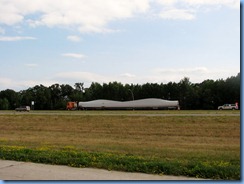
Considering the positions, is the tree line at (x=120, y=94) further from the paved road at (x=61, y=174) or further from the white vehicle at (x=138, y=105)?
the paved road at (x=61, y=174)

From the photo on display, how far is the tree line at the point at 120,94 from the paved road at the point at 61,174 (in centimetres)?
9936

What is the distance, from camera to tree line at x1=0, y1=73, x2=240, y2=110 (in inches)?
4183

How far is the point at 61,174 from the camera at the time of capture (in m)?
7.26

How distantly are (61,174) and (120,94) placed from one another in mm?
126497

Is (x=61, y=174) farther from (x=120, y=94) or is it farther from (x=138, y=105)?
(x=120, y=94)

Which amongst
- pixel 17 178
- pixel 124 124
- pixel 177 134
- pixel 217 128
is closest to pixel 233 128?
pixel 217 128

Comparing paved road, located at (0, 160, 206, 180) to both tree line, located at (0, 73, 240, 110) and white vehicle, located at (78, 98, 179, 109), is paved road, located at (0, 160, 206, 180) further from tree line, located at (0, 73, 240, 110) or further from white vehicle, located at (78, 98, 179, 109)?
tree line, located at (0, 73, 240, 110)

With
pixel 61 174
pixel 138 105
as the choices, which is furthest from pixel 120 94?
pixel 61 174

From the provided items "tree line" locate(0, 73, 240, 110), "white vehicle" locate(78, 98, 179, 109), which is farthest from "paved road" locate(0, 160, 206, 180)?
"tree line" locate(0, 73, 240, 110)

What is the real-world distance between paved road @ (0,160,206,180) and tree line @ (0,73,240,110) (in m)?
99.4

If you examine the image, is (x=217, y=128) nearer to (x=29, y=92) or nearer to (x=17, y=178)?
(x=17, y=178)

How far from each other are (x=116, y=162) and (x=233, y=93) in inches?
3740

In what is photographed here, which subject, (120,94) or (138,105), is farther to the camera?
(120,94)

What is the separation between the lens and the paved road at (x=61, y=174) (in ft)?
22.7
